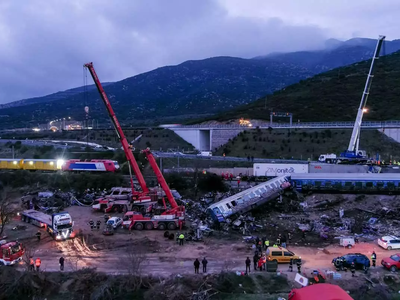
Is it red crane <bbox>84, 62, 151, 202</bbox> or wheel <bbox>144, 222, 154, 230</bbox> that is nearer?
wheel <bbox>144, 222, 154, 230</bbox>

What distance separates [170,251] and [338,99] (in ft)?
235

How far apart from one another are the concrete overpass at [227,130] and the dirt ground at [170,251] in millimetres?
31292

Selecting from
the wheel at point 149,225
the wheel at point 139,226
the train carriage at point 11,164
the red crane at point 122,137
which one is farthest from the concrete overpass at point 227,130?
the wheel at point 139,226

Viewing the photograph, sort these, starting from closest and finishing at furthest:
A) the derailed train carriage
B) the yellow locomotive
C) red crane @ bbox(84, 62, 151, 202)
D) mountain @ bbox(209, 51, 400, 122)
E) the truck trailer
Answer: the truck trailer < red crane @ bbox(84, 62, 151, 202) < the derailed train carriage < the yellow locomotive < mountain @ bbox(209, 51, 400, 122)

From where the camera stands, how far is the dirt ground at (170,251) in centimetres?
1567

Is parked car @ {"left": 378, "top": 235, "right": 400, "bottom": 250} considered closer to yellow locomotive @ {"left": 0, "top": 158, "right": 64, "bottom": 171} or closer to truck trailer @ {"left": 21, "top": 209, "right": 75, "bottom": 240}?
truck trailer @ {"left": 21, "top": 209, "right": 75, "bottom": 240}

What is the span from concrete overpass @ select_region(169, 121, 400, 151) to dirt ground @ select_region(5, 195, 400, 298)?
3129 cm

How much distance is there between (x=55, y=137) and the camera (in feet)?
240

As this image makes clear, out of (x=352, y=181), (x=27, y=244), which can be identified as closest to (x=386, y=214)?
(x=352, y=181)

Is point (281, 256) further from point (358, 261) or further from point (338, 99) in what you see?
point (338, 99)

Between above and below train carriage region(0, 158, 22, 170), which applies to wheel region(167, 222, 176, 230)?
below

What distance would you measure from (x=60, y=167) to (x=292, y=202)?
2775 cm

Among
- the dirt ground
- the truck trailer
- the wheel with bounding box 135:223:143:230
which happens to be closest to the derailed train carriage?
the dirt ground

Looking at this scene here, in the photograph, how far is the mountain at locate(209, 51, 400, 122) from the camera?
2741 inches
